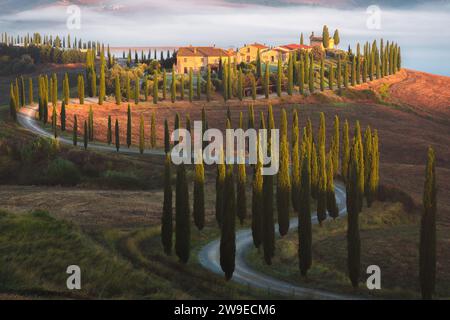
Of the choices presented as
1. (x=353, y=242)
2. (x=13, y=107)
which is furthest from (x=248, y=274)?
(x=13, y=107)

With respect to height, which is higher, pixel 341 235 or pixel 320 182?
pixel 320 182

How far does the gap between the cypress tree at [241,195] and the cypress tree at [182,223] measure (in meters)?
9.70

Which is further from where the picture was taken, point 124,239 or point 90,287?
point 124,239

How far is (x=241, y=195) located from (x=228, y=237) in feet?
45.8

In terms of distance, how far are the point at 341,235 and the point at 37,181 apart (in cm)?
3807

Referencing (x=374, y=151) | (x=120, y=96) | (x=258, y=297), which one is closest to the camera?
(x=258, y=297)

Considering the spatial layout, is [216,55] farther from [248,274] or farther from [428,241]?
[428,241]

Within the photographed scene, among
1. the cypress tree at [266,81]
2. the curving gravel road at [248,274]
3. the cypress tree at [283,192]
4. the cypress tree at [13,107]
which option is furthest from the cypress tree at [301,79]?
the cypress tree at [283,192]

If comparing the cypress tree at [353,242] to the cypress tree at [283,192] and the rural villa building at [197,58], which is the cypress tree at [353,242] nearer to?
the cypress tree at [283,192]

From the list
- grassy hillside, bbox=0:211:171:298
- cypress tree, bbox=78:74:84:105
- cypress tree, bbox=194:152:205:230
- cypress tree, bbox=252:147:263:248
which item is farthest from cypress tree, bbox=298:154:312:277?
cypress tree, bbox=78:74:84:105

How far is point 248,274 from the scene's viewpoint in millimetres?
41625

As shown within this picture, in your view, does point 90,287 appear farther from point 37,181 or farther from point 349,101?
point 349,101

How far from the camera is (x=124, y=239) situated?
149ft

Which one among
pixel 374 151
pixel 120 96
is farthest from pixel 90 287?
pixel 120 96
